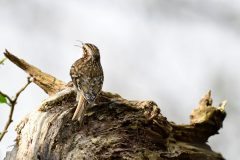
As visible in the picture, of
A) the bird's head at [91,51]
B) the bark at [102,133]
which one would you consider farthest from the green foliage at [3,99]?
the bird's head at [91,51]

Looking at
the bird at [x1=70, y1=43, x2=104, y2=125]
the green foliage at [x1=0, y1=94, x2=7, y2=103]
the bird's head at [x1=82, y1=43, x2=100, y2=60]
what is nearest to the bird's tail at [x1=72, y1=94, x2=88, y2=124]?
the bird at [x1=70, y1=43, x2=104, y2=125]

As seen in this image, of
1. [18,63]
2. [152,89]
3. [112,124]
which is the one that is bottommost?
[112,124]

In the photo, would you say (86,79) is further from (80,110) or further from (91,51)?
(80,110)

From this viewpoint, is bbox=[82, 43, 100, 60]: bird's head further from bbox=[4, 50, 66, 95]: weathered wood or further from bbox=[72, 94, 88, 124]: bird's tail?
bbox=[72, 94, 88, 124]: bird's tail

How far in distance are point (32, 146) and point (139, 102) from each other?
0.52 meters

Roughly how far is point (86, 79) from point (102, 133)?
510 mm

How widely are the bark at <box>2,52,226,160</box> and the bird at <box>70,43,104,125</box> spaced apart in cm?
4

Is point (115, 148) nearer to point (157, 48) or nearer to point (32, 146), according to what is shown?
point (32, 146)

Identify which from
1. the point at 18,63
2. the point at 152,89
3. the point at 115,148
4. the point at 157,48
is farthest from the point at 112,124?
the point at 157,48

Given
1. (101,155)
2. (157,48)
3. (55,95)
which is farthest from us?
(157,48)

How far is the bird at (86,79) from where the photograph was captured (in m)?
3.93

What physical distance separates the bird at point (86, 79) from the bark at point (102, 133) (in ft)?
0.13

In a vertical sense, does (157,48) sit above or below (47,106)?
above

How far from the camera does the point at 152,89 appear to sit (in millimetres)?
7773
